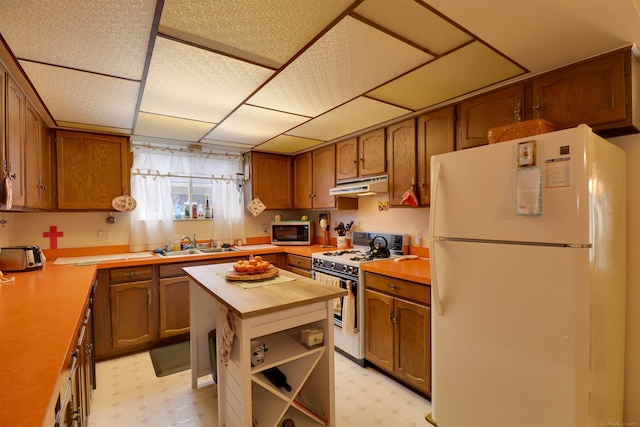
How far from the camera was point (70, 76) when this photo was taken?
5.75ft

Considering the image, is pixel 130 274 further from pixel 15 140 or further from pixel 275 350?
pixel 275 350

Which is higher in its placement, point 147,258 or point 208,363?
point 147,258

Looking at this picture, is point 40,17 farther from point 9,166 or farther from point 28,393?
point 28,393

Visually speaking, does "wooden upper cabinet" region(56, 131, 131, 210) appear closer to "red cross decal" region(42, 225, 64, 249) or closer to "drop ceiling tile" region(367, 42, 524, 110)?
"red cross decal" region(42, 225, 64, 249)

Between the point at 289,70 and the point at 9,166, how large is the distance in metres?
1.67

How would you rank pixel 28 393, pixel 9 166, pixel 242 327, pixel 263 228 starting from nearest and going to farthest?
pixel 28 393
pixel 242 327
pixel 9 166
pixel 263 228

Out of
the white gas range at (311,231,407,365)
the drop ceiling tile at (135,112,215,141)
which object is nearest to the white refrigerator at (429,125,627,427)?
the white gas range at (311,231,407,365)

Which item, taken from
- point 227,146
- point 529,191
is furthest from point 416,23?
point 227,146

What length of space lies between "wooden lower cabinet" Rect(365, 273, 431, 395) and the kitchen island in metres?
0.73

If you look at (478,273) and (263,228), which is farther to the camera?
(263,228)

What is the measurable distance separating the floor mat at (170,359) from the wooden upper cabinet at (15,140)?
1.63 m

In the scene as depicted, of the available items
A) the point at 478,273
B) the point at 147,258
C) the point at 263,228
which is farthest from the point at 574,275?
the point at 263,228

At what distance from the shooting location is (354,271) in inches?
98.7

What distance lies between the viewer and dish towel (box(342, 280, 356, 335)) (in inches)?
96.7
